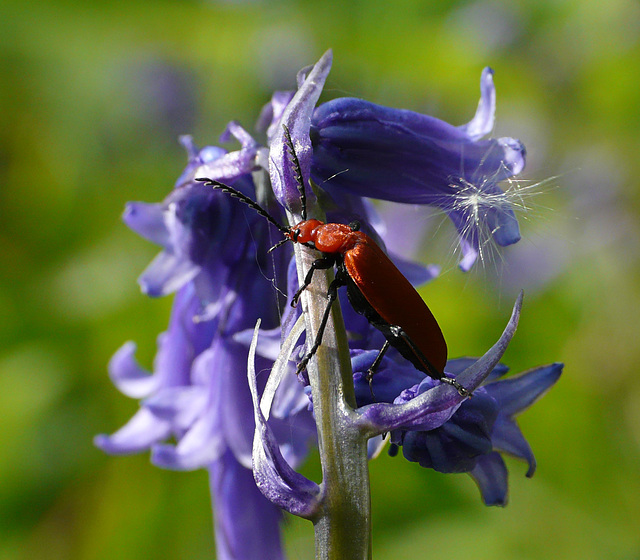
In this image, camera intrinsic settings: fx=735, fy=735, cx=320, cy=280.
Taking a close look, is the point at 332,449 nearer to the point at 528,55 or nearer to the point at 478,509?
the point at 478,509

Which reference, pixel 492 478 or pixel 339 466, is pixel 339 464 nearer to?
pixel 339 466

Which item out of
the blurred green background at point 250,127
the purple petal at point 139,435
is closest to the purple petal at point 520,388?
the purple petal at point 139,435

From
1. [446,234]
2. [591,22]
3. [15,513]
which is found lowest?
[15,513]

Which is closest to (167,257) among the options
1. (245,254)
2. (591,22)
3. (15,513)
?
(245,254)

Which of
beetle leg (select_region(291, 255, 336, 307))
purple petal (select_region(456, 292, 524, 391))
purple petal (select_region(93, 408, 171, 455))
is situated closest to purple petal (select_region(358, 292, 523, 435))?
purple petal (select_region(456, 292, 524, 391))

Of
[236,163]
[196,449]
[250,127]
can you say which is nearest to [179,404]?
[196,449]
